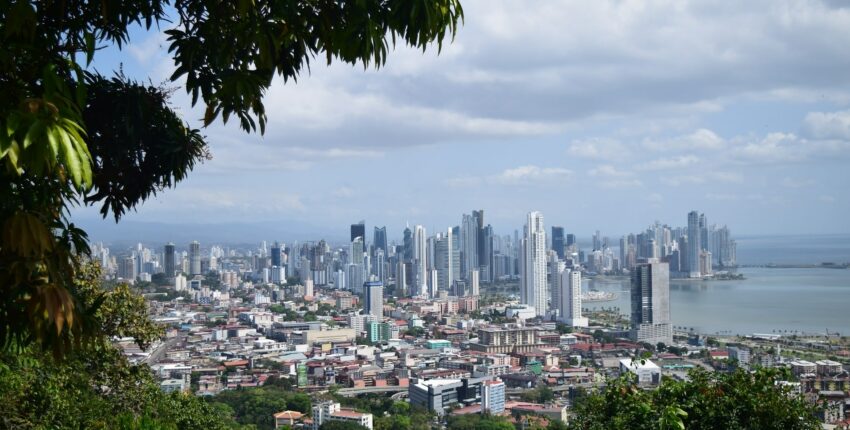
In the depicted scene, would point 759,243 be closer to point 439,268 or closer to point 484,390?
point 439,268

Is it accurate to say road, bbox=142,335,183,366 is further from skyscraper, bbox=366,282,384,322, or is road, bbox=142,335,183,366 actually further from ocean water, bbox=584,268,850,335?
ocean water, bbox=584,268,850,335

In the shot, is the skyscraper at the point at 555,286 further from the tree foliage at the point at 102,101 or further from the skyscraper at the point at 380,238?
the tree foliage at the point at 102,101

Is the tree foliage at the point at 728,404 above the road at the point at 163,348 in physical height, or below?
above

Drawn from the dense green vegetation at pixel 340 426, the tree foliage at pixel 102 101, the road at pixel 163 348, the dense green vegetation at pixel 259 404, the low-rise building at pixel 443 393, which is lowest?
the low-rise building at pixel 443 393

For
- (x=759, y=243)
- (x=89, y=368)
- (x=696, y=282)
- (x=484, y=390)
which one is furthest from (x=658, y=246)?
(x=89, y=368)

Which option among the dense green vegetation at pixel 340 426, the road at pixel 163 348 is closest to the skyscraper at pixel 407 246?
the road at pixel 163 348

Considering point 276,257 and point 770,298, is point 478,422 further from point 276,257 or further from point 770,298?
point 276,257

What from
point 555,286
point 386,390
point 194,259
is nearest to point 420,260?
point 555,286
